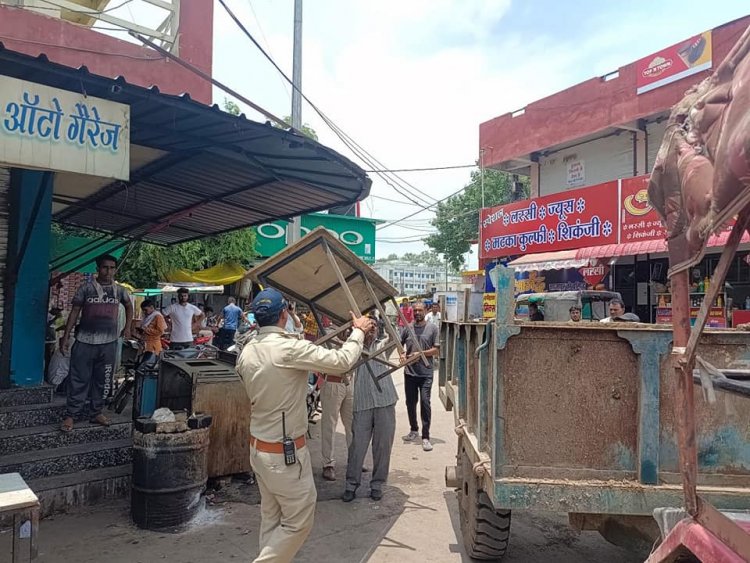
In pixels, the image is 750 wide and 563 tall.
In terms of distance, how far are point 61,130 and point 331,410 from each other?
3668 millimetres

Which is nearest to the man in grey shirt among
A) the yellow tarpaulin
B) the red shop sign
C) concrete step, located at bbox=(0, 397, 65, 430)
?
concrete step, located at bbox=(0, 397, 65, 430)

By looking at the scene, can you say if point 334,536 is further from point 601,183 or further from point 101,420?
point 601,183

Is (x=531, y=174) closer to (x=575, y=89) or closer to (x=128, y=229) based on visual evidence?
(x=575, y=89)

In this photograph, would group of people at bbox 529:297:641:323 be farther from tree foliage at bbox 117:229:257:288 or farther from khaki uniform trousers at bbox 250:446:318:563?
tree foliage at bbox 117:229:257:288

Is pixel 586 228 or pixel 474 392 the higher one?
pixel 586 228

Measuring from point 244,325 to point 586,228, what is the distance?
8298 mm

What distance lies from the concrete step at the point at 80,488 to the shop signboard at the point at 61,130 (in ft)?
8.76

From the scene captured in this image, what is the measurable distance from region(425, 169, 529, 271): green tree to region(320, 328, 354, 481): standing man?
71.3 ft

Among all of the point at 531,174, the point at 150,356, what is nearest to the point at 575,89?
the point at 531,174

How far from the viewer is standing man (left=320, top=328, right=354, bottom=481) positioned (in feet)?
19.2

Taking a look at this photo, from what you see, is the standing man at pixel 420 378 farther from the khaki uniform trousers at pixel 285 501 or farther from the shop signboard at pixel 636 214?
the shop signboard at pixel 636 214

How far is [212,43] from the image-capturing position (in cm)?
853

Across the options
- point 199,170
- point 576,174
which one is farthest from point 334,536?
point 576,174

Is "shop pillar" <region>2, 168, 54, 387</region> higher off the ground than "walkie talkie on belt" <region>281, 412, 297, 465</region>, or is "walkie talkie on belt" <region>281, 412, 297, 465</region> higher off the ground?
"shop pillar" <region>2, 168, 54, 387</region>
